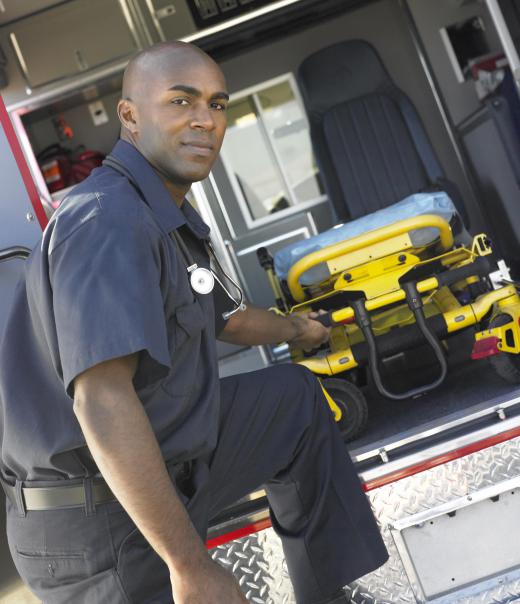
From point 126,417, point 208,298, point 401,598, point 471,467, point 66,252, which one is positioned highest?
point 66,252

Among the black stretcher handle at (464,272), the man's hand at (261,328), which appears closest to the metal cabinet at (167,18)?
the black stretcher handle at (464,272)

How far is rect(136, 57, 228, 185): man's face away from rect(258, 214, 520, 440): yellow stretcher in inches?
41.7

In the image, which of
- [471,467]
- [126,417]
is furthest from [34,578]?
[471,467]

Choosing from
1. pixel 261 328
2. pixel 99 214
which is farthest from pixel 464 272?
pixel 99 214

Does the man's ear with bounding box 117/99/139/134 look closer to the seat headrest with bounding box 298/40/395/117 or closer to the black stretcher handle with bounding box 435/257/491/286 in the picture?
the black stretcher handle with bounding box 435/257/491/286

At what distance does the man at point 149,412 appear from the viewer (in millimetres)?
1467

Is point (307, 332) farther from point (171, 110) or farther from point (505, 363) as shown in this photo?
point (171, 110)

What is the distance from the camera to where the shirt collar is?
175cm

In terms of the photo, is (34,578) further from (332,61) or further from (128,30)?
(332,61)

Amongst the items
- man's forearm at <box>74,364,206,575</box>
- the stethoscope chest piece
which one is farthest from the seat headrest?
man's forearm at <box>74,364,206,575</box>

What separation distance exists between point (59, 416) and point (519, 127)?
3.20 metres

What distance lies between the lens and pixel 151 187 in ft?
5.83

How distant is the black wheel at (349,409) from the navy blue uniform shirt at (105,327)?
99 centimetres

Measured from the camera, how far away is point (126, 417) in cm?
145
